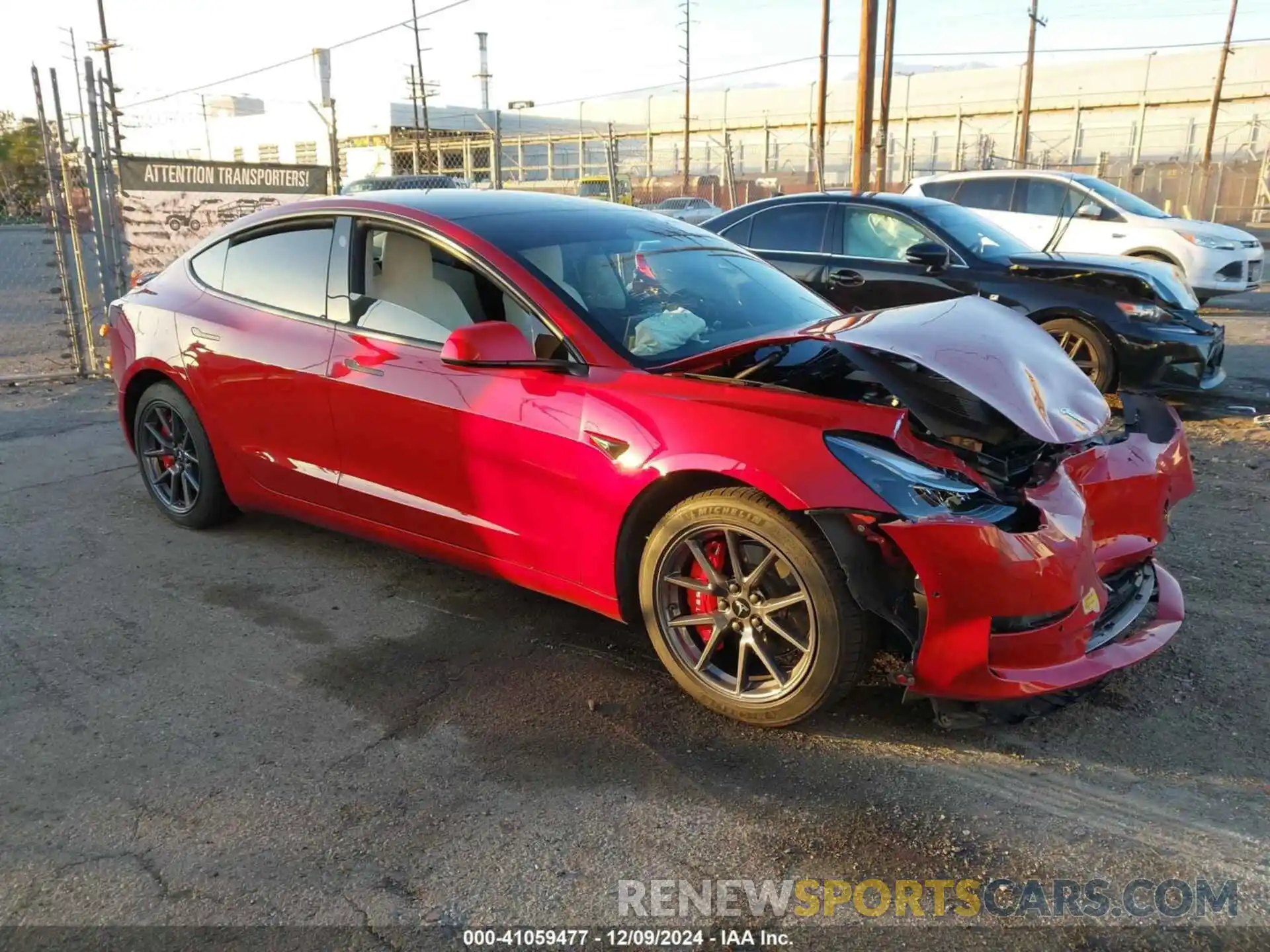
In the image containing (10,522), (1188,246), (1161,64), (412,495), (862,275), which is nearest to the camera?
(412,495)

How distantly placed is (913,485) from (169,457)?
3.89m

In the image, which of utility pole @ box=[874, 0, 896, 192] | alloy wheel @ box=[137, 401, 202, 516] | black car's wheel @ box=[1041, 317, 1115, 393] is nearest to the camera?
alloy wheel @ box=[137, 401, 202, 516]

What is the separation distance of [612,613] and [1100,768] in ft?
5.22

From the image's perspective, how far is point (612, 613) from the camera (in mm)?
3404

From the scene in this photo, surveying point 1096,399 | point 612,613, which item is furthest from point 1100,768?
point 612,613

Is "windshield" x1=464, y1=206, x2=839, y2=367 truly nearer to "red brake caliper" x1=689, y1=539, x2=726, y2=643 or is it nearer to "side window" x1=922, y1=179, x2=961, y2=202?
Answer: "red brake caliper" x1=689, y1=539, x2=726, y2=643

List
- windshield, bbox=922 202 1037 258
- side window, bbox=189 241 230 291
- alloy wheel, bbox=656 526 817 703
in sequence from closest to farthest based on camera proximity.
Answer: alloy wheel, bbox=656 526 817 703, side window, bbox=189 241 230 291, windshield, bbox=922 202 1037 258

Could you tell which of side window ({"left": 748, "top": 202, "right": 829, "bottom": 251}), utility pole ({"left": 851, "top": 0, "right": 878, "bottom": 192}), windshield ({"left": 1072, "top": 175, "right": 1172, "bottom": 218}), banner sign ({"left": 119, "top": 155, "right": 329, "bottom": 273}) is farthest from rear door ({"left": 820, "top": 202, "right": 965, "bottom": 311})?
utility pole ({"left": 851, "top": 0, "right": 878, "bottom": 192})

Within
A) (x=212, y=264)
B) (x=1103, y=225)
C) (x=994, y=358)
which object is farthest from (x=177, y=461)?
(x=1103, y=225)

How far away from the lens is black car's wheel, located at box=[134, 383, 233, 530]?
4.75m

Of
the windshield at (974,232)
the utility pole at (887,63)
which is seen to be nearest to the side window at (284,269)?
the windshield at (974,232)

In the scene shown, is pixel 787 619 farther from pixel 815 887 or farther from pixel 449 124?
pixel 449 124

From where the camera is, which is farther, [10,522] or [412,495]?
[10,522]

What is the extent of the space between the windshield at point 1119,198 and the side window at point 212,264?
36.6 feet
